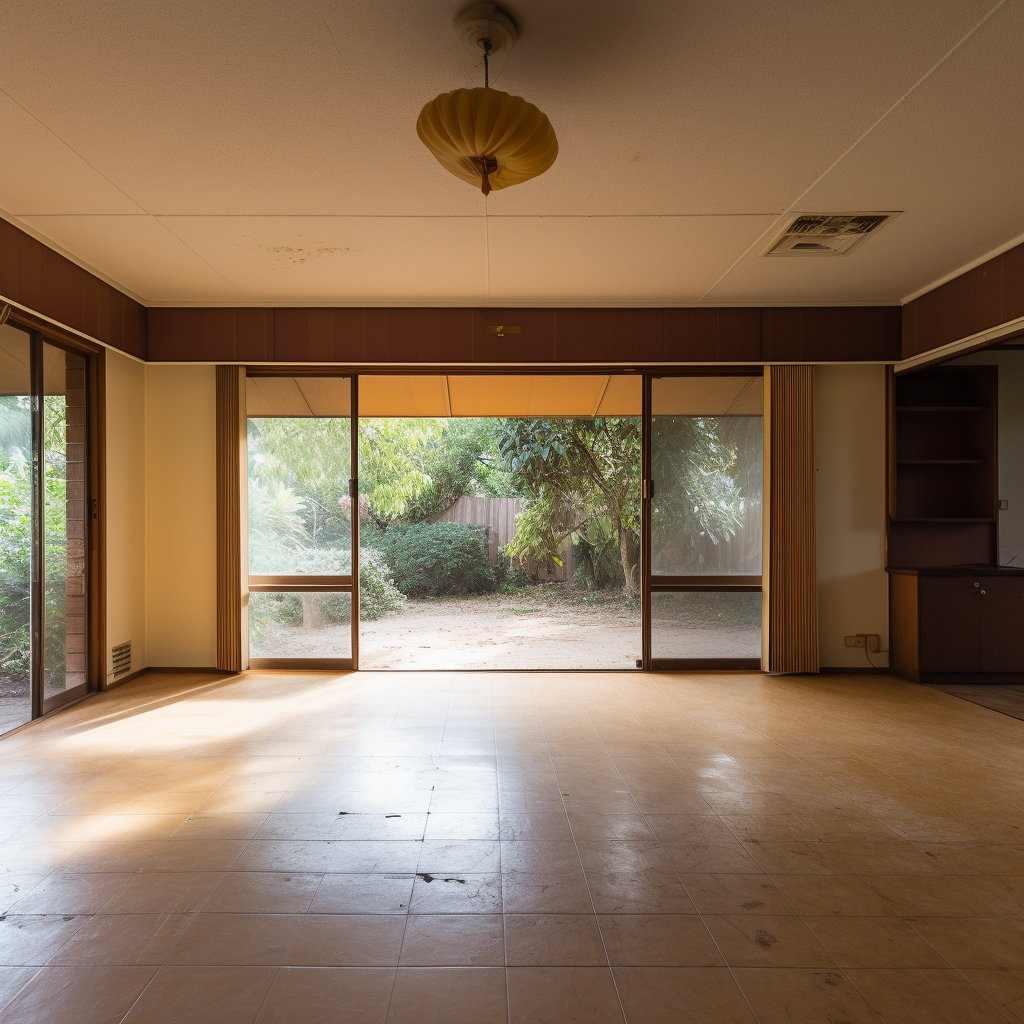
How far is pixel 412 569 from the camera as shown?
1163 centimetres

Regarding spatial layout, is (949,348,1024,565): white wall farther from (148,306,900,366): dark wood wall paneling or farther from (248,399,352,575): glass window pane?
(248,399,352,575): glass window pane

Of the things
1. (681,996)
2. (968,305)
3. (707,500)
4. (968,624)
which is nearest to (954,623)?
(968,624)

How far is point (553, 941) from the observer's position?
6.66 feet

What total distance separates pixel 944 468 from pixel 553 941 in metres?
4.99

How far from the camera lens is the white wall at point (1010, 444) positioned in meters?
5.55

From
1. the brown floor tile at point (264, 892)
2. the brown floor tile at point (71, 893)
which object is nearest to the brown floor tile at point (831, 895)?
the brown floor tile at point (264, 892)

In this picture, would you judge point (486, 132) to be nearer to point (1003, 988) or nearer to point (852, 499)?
point (1003, 988)

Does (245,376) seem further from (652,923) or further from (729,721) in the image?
(652,923)

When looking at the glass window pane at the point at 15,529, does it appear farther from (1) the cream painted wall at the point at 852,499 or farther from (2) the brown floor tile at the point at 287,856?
(1) the cream painted wall at the point at 852,499

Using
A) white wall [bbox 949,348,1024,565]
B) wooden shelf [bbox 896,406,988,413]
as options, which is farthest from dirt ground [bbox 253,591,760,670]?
white wall [bbox 949,348,1024,565]

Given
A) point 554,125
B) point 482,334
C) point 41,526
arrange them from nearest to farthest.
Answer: point 554,125 < point 41,526 < point 482,334

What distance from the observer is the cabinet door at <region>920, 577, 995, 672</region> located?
505 centimetres

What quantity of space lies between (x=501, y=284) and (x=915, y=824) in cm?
372

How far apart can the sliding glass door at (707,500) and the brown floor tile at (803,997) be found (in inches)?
146
